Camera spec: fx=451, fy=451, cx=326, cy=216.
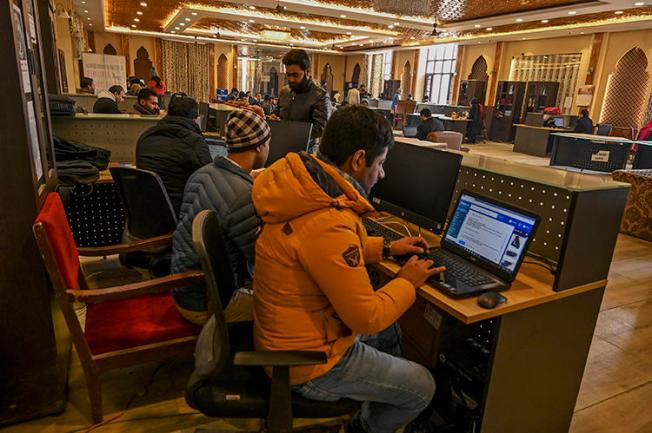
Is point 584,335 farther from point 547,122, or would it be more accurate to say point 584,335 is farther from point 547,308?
point 547,122

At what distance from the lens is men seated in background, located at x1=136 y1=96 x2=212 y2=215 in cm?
243

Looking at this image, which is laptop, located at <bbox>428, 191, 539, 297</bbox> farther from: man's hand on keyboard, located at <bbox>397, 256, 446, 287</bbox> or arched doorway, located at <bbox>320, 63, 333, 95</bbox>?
arched doorway, located at <bbox>320, 63, 333, 95</bbox>

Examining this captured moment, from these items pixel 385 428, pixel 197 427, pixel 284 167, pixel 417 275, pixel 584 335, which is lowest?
pixel 197 427

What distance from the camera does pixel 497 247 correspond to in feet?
5.04

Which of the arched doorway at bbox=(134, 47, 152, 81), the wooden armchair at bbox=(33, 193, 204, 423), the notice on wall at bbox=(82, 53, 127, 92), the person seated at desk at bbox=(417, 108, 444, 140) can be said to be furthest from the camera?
the arched doorway at bbox=(134, 47, 152, 81)

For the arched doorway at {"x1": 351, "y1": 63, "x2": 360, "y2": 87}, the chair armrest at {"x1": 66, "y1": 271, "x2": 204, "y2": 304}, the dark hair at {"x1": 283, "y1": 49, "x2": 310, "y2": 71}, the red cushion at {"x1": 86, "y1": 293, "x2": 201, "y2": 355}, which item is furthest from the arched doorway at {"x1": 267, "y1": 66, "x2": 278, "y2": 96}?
the chair armrest at {"x1": 66, "y1": 271, "x2": 204, "y2": 304}

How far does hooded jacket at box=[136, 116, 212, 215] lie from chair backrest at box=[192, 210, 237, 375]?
1.15m

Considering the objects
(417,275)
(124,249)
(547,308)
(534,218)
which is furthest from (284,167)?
(124,249)

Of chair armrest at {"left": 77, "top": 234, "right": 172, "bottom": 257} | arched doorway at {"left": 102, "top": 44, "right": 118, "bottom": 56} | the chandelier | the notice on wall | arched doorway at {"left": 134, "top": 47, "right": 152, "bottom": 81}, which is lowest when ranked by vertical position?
chair armrest at {"left": 77, "top": 234, "right": 172, "bottom": 257}

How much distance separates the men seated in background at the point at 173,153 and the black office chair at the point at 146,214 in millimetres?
230

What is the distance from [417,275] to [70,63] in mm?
10033

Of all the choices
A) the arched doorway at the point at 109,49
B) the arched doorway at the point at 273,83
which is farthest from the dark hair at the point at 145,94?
the arched doorway at the point at 109,49

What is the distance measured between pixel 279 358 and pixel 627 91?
1315 cm

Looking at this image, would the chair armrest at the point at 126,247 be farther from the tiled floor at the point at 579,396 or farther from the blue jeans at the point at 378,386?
the blue jeans at the point at 378,386
